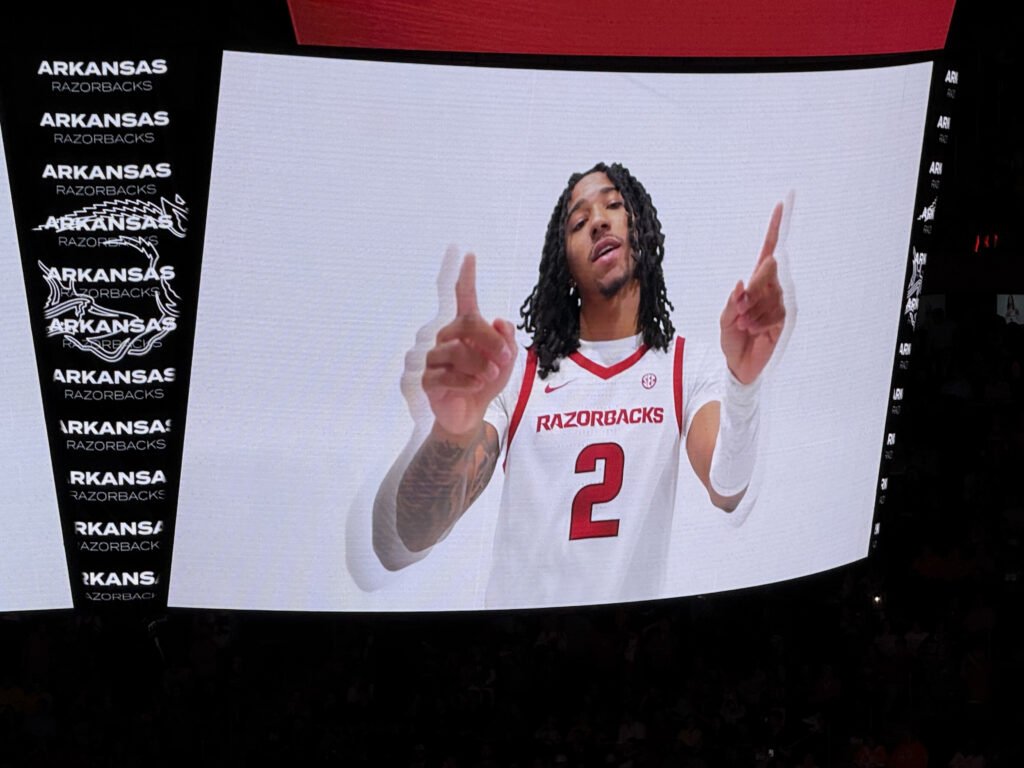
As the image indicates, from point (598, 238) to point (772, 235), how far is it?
0.63 meters

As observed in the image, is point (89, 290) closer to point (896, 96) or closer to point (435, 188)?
point (435, 188)

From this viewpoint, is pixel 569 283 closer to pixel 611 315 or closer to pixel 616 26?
pixel 611 315

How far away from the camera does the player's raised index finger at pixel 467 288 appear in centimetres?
500

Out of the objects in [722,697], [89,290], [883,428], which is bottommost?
[722,697]

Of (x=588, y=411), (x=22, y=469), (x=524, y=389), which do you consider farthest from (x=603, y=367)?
(x=22, y=469)

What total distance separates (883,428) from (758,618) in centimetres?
190

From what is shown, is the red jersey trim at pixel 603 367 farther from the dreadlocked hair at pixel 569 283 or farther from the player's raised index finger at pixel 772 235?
the player's raised index finger at pixel 772 235

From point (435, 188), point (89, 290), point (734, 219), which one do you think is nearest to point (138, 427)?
point (89, 290)

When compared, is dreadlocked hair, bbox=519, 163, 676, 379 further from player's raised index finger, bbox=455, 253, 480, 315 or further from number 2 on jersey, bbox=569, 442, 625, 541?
number 2 on jersey, bbox=569, 442, 625, 541

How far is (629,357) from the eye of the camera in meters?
5.27

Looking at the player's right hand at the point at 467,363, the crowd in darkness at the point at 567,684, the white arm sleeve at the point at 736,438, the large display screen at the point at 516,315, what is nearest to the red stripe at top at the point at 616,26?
the large display screen at the point at 516,315

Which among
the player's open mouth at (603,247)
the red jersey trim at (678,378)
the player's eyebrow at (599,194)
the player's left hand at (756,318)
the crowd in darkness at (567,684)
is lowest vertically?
the crowd in darkness at (567,684)

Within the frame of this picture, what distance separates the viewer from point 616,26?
5.09 m

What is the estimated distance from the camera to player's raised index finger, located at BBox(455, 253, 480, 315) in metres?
5.00
